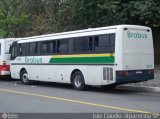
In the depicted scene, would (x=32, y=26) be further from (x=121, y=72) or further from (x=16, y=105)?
(x=16, y=105)

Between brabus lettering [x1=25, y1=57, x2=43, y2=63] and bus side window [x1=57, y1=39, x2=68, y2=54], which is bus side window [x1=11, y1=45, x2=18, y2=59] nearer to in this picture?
brabus lettering [x1=25, y1=57, x2=43, y2=63]

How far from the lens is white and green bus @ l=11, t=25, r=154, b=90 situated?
17.2 m

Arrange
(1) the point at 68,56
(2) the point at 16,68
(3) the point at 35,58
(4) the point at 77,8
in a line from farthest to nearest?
(4) the point at 77,8 < (2) the point at 16,68 < (3) the point at 35,58 < (1) the point at 68,56

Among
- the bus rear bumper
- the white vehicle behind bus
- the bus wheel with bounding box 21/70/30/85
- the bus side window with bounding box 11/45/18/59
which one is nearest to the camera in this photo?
the bus rear bumper

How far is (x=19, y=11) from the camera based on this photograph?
3638 cm

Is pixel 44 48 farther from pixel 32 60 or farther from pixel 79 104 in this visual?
pixel 79 104

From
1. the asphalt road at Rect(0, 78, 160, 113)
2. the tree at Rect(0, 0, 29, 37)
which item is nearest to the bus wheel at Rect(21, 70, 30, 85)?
the asphalt road at Rect(0, 78, 160, 113)

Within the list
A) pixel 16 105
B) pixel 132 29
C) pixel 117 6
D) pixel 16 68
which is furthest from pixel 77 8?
pixel 16 105

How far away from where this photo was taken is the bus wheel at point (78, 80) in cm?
1911

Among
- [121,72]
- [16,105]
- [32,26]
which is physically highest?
[32,26]

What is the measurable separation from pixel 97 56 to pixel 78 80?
1928 millimetres

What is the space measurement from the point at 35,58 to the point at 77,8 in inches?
264

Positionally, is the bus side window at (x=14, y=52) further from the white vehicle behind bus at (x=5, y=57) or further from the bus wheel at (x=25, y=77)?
the white vehicle behind bus at (x=5, y=57)

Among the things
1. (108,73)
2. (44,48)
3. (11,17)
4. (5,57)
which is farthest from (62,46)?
(11,17)
